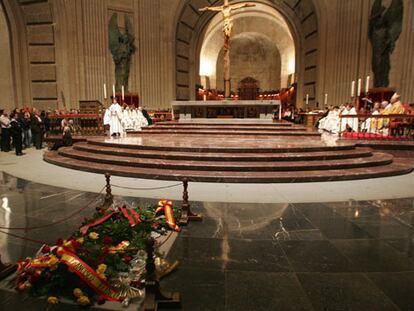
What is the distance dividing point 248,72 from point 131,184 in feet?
81.3

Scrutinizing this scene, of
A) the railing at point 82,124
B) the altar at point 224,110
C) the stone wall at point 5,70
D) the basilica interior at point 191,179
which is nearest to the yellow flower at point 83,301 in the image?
the basilica interior at point 191,179


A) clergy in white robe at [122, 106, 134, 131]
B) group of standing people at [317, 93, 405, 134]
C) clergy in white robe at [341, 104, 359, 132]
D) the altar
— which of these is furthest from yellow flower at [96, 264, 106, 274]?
clergy in white robe at [341, 104, 359, 132]

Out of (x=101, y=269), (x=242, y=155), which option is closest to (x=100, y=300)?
(x=101, y=269)

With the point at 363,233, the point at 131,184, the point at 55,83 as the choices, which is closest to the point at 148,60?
the point at 55,83

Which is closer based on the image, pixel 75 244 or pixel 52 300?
pixel 52 300

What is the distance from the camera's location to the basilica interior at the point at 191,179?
2.18 metres

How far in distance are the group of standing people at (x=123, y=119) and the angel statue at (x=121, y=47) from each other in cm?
448

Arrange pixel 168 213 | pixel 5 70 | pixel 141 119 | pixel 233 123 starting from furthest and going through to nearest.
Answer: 1. pixel 5 70
2. pixel 141 119
3. pixel 233 123
4. pixel 168 213

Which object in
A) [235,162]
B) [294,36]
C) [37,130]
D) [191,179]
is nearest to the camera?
[191,179]

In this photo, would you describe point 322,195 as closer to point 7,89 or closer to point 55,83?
point 55,83

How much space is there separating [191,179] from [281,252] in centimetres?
311

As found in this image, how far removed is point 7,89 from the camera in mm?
15906

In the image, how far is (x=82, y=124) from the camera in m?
13.1

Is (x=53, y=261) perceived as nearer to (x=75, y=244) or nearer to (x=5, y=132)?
(x=75, y=244)
